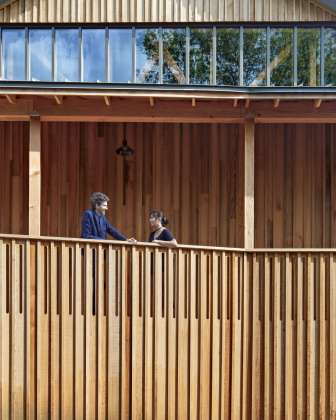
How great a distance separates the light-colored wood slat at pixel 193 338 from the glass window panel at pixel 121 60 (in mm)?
5449

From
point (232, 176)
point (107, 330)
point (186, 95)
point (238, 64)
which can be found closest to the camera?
point (107, 330)

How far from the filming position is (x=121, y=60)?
33.2ft

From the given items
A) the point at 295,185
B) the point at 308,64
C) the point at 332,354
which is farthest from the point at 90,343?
the point at 308,64

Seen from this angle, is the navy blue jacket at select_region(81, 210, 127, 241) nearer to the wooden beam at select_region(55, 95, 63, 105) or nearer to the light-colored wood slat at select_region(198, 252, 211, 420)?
the light-colored wood slat at select_region(198, 252, 211, 420)

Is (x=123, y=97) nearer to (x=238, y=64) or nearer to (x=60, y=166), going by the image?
(x=60, y=166)

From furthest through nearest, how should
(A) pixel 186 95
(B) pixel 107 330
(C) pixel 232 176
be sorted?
(C) pixel 232 176 → (A) pixel 186 95 → (B) pixel 107 330

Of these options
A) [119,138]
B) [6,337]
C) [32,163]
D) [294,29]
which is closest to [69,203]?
[119,138]

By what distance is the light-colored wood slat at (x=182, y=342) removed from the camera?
5.63m

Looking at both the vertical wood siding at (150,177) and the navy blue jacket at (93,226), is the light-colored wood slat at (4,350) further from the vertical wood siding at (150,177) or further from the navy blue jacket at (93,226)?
the vertical wood siding at (150,177)

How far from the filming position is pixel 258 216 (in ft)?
29.2

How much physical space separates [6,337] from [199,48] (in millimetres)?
6789

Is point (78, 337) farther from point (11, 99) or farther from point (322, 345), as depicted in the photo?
point (11, 99)

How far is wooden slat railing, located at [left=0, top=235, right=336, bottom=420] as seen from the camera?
18.5 ft

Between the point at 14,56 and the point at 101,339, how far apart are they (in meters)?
6.63
